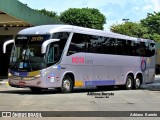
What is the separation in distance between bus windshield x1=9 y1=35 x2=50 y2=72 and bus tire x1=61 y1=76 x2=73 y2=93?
1801 mm

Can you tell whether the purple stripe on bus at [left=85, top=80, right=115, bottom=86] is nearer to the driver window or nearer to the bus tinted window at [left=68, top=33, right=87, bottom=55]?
the bus tinted window at [left=68, top=33, right=87, bottom=55]

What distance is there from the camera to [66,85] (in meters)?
21.9

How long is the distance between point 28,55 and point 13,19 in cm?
1245

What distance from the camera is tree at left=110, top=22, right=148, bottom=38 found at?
98100 mm

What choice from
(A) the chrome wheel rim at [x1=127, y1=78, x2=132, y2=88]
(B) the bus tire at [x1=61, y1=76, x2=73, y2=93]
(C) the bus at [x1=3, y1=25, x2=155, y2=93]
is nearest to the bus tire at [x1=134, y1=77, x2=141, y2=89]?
(A) the chrome wheel rim at [x1=127, y1=78, x2=132, y2=88]

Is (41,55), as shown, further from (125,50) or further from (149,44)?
(149,44)

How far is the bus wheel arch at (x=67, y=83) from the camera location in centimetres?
2177

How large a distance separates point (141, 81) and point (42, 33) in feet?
35.0

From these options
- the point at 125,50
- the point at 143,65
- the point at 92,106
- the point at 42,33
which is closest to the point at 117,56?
the point at 125,50

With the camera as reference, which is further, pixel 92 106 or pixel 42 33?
pixel 42 33

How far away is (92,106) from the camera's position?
15.5m

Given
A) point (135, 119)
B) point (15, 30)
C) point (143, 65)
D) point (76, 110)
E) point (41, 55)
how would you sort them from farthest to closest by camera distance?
point (15, 30), point (143, 65), point (41, 55), point (76, 110), point (135, 119)

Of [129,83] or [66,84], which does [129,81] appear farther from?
[66,84]

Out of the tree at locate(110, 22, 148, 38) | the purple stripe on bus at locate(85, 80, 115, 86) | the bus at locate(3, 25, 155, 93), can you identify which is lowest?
the purple stripe on bus at locate(85, 80, 115, 86)
